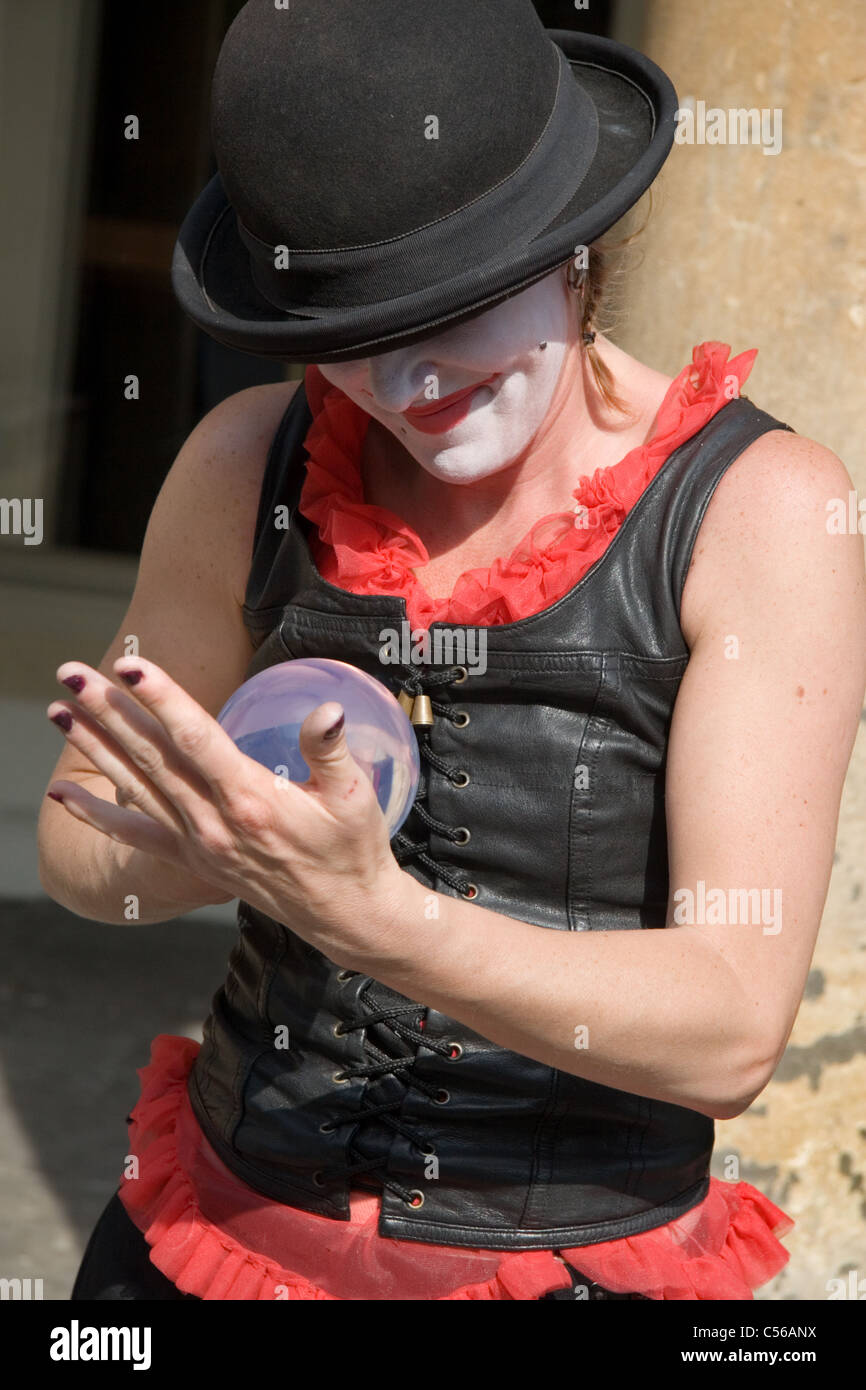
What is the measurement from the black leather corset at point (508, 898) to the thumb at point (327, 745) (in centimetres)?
46

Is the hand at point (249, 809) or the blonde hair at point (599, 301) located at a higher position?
the blonde hair at point (599, 301)

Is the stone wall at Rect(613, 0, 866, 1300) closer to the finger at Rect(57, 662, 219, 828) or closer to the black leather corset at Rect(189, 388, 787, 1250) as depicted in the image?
the black leather corset at Rect(189, 388, 787, 1250)

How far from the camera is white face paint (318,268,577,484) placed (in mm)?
1494

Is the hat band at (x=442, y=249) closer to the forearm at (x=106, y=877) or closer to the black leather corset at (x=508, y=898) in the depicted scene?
the black leather corset at (x=508, y=898)

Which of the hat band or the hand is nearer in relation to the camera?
the hand

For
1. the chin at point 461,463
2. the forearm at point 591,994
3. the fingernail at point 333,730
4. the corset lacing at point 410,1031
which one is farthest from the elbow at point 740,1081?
the chin at point 461,463

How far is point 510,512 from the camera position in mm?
1722

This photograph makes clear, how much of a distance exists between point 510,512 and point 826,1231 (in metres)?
1.76

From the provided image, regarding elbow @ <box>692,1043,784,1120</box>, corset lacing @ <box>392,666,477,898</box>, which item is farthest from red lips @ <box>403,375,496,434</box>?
elbow @ <box>692,1043,784,1120</box>

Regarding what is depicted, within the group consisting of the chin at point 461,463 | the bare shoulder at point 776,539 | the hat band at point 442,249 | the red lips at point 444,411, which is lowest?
the bare shoulder at point 776,539

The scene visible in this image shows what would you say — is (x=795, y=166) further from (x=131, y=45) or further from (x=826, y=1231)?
(x=131, y=45)

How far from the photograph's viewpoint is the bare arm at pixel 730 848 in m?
1.32

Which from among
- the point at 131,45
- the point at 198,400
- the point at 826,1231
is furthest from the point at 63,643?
the point at 826,1231

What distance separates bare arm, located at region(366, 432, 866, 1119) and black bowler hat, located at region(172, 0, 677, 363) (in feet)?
1.07
